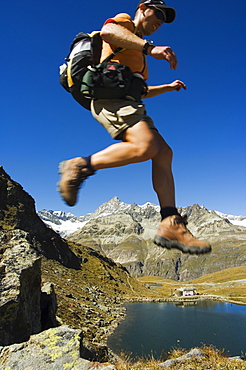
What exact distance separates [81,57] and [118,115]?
0.90 meters

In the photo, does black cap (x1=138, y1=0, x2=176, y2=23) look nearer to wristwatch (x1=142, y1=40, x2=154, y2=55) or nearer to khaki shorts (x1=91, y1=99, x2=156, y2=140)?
wristwatch (x1=142, y1=40, x2=154, y2=55)

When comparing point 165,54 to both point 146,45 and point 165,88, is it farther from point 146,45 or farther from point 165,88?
point 165,88

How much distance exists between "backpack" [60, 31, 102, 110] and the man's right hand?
0.73m

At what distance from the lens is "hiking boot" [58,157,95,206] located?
10.8 ft

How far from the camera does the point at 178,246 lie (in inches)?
128

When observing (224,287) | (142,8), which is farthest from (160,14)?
Answer: (224,287)

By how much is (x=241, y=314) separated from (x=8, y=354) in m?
72.3

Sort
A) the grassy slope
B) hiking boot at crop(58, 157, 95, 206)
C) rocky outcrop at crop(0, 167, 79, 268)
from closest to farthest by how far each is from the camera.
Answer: hiking boot at crop(58, 157, 95, 206)
rocky outcrop at crop(0, 167, 79, 268)
the grassy slope

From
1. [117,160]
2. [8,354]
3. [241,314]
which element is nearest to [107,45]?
[117,160]

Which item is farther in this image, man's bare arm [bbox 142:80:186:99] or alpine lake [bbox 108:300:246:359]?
alpine lake [bbox 108:300:246:359]

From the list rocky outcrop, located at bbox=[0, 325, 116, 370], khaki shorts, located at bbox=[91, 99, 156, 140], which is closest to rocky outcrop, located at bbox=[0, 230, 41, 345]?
rocky outcrop, located at bbox=[0, 325, 116, 370]

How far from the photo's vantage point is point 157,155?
11.2 ft

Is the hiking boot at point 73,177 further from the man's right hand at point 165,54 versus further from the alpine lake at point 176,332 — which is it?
the alpine lake at point 176,332

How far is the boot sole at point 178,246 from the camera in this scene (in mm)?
3154
